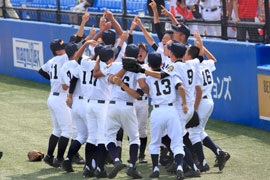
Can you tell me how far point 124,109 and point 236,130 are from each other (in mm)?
3383

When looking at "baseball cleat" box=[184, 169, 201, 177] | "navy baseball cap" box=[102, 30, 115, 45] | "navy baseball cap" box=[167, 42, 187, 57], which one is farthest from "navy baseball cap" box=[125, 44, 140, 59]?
"baseball cleat" box=[184, 169, 201, 177]

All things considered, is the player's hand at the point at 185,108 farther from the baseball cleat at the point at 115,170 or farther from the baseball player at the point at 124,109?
the baseball cleat at the point at 115,170

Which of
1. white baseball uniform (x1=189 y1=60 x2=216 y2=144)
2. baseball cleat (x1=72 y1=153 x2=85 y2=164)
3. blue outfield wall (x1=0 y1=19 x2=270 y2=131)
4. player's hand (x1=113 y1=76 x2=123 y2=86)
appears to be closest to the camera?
player's hand (x1=113 y1=76 x2=123 y2=86)

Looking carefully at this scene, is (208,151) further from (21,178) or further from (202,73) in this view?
(21,178)

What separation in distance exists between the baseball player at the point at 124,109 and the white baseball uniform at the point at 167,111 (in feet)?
0.81

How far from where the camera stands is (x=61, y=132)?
844 cm

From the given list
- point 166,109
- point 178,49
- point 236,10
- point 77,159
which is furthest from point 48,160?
point 236,10

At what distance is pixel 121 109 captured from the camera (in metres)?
7.46

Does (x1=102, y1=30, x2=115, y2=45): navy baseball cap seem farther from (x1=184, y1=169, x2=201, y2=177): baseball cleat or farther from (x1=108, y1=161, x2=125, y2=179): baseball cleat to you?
(x1=184, y1=169, x2=201, y2=177): baseball cleat

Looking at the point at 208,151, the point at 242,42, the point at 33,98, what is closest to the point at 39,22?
the point at 33,98

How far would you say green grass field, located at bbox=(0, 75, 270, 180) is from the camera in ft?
25.6

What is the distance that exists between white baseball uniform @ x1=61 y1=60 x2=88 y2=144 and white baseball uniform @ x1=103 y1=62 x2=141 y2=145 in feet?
1.48

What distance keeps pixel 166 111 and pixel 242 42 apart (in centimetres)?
378

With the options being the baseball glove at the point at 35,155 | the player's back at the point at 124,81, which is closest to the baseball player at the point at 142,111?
the player's back at the point at 124,81
